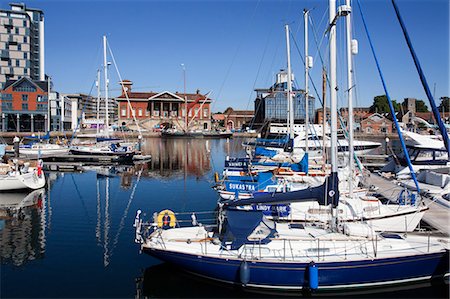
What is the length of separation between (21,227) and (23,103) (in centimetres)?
7905

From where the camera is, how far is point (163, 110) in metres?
121

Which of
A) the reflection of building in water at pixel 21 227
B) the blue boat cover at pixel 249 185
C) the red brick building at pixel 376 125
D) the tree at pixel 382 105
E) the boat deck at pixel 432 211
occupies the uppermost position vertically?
the tree at pixel 382 105

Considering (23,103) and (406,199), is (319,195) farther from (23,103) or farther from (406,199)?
(23,103)

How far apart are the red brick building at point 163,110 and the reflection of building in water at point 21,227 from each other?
89.9 m

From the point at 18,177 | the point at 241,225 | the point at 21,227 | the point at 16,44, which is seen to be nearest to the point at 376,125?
the point at 16,44

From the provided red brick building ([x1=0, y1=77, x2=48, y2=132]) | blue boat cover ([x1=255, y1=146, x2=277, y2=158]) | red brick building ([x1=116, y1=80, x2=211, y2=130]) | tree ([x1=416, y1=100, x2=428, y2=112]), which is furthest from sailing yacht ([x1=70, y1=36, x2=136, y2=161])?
tree ([x1=416, y1=100, x2=428, y2=112])

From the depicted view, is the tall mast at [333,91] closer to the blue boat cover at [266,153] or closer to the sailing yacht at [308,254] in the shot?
the sailing yacht at [308,254]

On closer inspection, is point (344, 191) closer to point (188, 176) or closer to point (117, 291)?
point (117, 291)

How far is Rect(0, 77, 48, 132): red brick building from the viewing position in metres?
89.2

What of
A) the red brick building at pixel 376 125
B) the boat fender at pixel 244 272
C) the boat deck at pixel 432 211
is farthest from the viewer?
the red brick building at pixel 376 125

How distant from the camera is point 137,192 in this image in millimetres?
30906

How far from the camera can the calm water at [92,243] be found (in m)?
13.4

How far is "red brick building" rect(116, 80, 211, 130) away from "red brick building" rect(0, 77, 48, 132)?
2743 centimetres

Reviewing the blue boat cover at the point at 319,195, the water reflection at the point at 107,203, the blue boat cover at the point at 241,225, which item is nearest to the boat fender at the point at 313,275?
the blue boat cover at the point at 241,225
